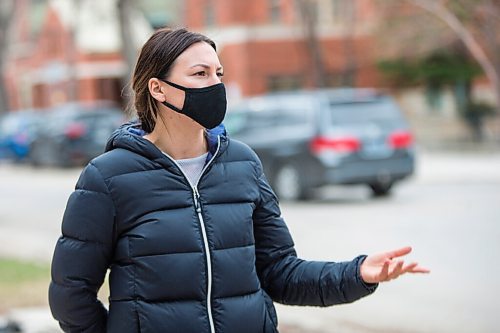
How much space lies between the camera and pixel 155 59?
312 cm

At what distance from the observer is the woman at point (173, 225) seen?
298 centimetres

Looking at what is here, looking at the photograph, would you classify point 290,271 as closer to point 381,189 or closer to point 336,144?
point 336,144

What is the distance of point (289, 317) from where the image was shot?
303 inches

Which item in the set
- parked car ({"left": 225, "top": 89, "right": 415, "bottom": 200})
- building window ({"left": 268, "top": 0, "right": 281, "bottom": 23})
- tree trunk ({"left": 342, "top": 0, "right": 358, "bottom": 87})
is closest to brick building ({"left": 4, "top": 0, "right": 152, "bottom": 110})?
building window ({"left": 268, "top": 0, "right": 281, "bottom": 23})

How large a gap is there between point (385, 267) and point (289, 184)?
13717 mm

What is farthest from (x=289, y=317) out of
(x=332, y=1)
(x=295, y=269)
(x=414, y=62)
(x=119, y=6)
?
(x=332, y=1)

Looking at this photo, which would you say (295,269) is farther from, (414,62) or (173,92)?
(414,62)

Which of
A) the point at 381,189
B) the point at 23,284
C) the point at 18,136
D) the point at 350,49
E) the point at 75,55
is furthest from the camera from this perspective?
the point at 75,55

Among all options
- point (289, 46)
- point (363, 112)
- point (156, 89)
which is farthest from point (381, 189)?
point (289, 46)

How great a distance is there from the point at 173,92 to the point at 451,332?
4.74 m

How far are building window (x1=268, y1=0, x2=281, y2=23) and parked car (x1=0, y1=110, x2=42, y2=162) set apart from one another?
38.3 feet

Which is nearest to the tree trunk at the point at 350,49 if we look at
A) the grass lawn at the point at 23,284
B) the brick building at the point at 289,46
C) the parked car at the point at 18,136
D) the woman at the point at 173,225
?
the brick building at the point at 289,46

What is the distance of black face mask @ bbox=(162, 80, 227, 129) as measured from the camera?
309 centimetres

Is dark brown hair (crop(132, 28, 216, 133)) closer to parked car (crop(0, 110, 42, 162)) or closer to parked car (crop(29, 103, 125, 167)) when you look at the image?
parked car (crop(29, 103, 125, 167))
